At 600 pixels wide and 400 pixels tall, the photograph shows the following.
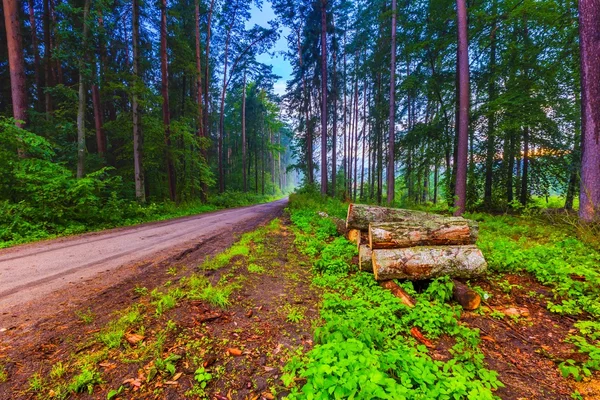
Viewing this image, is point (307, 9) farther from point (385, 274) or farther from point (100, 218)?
point (385, 274)

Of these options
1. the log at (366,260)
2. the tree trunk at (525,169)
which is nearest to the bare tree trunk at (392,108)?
the tree trunk at (525,169)

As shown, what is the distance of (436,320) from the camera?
3.01m

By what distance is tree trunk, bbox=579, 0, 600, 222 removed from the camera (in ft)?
18.4

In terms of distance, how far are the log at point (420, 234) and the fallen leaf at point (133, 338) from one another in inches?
150

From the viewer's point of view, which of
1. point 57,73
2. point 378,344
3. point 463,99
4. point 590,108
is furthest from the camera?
point 57,73

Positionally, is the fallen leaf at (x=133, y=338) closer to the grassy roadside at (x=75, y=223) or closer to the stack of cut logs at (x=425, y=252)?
the stack of cut logs at (x=425, y=252)

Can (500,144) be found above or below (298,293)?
above

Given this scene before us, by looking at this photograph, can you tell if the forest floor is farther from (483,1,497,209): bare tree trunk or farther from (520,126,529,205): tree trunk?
(520,126,529,205): tree trunk

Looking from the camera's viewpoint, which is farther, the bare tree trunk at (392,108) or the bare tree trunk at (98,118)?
the bare tree trunk at (98,118)

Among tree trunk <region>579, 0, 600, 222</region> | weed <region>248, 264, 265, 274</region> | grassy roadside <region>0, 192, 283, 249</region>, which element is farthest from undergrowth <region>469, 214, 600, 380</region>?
grassy roadside <region>0, 192, 283, 249</region>

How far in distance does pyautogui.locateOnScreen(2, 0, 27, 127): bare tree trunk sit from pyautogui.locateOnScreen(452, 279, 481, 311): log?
1436 centimetres

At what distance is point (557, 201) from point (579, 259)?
1730 centimetres

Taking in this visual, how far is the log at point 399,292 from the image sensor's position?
3.47 meters

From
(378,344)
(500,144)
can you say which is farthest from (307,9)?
(378,344)
